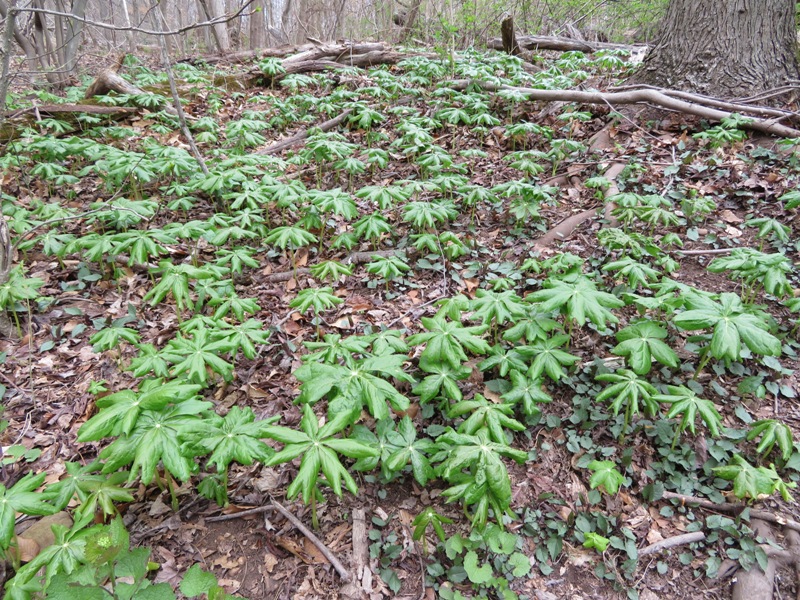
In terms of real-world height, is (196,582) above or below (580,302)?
below

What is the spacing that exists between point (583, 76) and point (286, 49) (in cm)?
666

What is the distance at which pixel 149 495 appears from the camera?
8.05 feet

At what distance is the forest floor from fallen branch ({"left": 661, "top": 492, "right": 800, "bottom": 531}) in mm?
38

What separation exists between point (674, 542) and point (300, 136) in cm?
639

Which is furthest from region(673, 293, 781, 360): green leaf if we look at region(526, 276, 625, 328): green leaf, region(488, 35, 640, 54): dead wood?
region(488, 35, 640, 54): dead wood

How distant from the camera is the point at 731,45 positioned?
15.9ft

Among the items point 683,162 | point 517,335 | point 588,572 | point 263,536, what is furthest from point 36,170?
point 683,162

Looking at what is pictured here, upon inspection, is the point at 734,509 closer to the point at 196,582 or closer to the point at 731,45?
the point at 196,582

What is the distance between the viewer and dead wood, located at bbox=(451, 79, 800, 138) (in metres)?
4.46

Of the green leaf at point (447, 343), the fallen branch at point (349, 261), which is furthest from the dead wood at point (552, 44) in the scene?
the green leaf at point (447, 343)

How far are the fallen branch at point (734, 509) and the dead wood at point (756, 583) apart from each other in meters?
0.18

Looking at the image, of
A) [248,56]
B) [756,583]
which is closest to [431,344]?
[756,583]

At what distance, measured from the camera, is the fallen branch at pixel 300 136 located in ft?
20.4

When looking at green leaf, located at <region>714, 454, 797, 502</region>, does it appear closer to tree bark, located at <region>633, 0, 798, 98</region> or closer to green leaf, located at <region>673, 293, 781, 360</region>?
green leaf, located at <region>673, 293, 781, 360</region>
